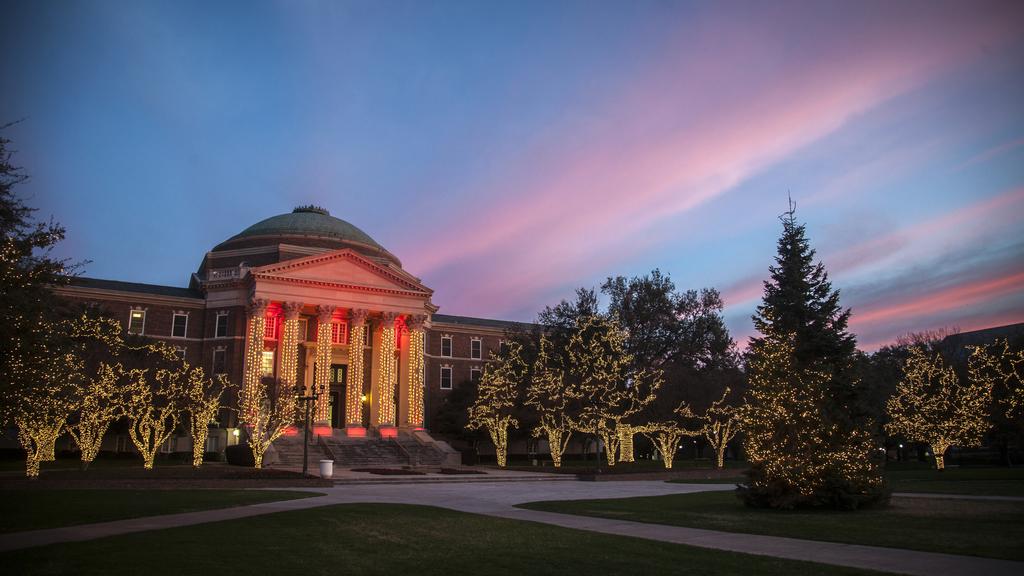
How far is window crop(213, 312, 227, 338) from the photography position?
6081 cm

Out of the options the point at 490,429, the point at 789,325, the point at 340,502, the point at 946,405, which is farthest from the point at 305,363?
the point at 946,405

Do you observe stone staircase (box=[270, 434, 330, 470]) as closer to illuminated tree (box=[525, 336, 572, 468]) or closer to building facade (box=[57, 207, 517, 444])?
building facade (box=[57, 207, 517, 444])

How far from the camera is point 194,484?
2747 cm

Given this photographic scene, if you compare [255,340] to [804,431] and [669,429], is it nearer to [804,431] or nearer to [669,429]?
[669,429]

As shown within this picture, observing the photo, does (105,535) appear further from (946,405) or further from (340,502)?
(946,405)

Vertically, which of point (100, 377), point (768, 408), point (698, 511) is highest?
point (100, 377)

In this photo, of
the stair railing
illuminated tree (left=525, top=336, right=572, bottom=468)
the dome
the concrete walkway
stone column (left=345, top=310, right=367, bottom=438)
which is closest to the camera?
the concrete walkway

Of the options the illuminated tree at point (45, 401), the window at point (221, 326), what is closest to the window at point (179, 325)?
the window at point (221, 326)

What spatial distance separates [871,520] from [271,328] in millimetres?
52797

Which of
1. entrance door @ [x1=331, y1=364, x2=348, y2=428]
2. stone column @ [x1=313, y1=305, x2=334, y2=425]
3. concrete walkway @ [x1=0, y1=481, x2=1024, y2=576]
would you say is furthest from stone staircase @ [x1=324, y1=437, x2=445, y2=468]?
concrete walkway @ [x1=0, y1=481, x2=1024, y2=576]

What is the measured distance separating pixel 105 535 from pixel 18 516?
15.6 feet

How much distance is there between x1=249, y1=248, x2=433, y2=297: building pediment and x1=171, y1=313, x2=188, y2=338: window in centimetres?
1063

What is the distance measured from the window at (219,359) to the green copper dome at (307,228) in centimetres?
1347

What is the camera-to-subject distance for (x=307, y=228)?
70.2 metres
